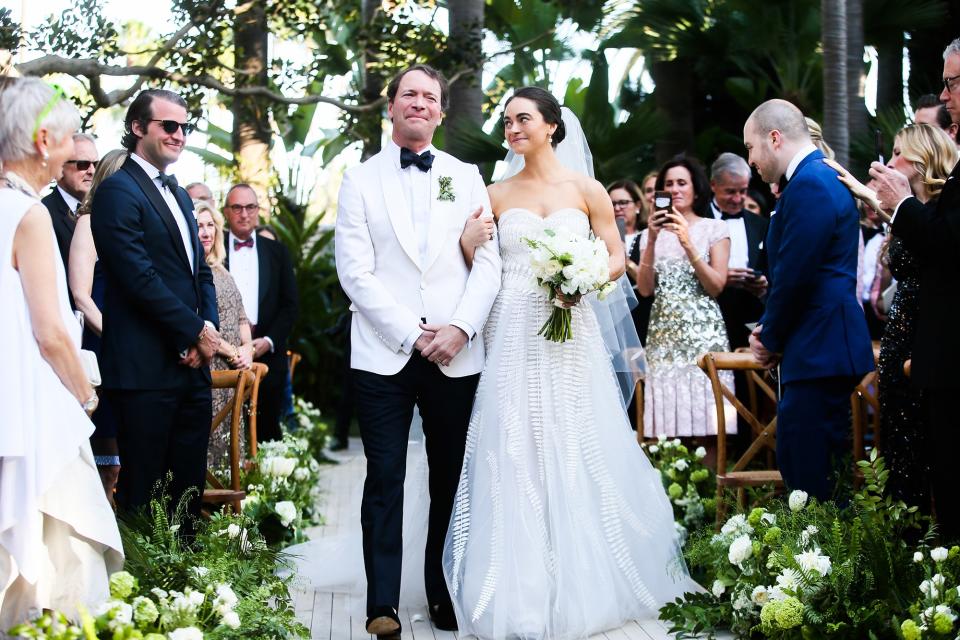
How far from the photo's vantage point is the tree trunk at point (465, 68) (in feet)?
36.2

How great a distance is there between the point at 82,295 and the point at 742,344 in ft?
14.2

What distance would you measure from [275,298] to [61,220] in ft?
12.8

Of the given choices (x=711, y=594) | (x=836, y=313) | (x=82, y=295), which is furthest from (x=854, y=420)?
(x=82, y=295)

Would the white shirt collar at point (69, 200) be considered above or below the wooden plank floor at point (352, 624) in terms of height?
above

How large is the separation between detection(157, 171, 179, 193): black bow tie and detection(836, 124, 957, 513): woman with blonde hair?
9.47 feet

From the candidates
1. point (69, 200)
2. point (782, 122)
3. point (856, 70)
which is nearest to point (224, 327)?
point (69, 200)

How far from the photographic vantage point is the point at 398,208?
5.20 m

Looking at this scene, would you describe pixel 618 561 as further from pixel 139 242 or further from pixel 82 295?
pixel 82 295

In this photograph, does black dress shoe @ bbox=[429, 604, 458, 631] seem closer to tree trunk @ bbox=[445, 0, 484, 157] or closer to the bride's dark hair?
the bride's dark hair

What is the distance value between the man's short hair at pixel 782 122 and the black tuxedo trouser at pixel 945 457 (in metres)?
1.48

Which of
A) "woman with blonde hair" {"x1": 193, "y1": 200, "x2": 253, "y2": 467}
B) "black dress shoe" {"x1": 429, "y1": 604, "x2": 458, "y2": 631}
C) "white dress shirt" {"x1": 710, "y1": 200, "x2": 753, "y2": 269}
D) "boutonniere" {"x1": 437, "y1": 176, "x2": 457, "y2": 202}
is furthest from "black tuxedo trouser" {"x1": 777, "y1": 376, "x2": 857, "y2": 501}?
"woman with blonde hair" {"x1": 193, "y1": 200, "x2": 253, "y2": 467}

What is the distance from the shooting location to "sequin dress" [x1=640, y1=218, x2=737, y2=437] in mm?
7254

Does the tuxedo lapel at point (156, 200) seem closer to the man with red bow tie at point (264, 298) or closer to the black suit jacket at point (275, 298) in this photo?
the man with red bow tie at point (264, 298)

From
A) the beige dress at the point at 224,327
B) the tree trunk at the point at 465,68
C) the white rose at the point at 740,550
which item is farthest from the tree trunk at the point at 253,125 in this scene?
the white rose at the point at 740,550
